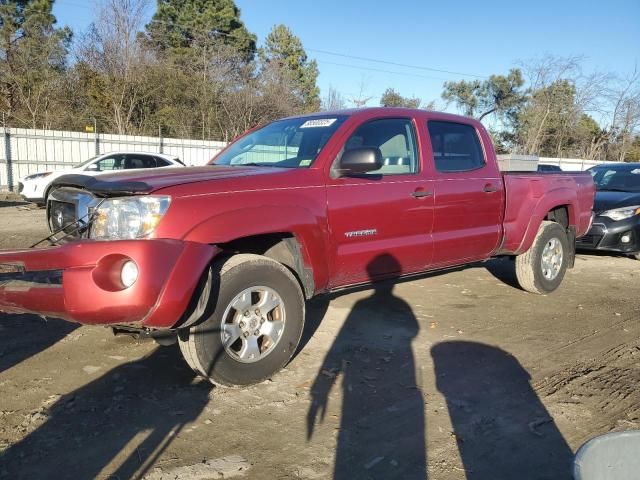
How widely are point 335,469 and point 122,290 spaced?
4.91 ft

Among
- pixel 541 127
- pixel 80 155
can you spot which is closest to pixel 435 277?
pixel 80 155

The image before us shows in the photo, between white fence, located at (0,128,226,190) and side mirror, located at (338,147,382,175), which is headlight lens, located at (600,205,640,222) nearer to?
side mirror, located at (338,147,382,175)

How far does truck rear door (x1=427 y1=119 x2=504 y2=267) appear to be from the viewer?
16.5 feet

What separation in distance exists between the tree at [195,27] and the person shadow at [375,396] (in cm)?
2990

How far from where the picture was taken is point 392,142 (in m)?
4.86

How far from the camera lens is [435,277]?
730 centimetres

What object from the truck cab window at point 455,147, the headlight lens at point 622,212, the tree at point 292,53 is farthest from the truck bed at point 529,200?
the tree at point 292,53

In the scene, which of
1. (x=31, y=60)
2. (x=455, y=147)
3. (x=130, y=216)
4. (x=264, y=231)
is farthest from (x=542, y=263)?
(x=31, y=60)

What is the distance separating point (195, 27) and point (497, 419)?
3503 centimetres

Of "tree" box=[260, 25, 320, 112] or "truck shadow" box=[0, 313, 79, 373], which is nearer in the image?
"truck shadow" box=[0, 313, 79, 373]

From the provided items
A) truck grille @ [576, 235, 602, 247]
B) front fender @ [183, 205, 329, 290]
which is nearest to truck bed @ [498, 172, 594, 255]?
truck grille @ [576, 235, 602, 247]

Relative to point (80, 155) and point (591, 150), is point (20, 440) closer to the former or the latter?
point (80, 155)

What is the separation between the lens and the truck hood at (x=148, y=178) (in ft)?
10.8

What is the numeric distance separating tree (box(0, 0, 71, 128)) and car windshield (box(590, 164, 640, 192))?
20993mm
